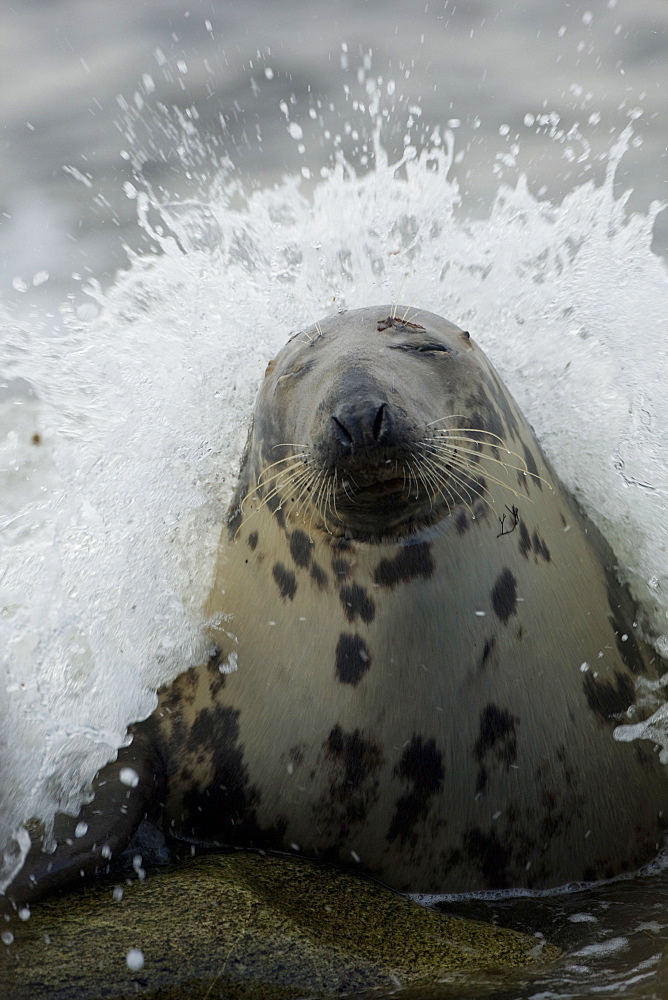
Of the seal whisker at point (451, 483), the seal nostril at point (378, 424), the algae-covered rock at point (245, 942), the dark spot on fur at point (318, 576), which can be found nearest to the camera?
the algae-covered rock at point (245, 942)

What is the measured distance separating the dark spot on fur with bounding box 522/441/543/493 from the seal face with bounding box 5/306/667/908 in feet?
0.53

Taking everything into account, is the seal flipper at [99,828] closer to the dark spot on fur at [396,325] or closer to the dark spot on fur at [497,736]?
the dark spot on fur at [497,736]

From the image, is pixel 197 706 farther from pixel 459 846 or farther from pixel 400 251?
pixel 400 251

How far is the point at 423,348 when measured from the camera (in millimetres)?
2814

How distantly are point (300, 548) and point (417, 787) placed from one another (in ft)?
2.40

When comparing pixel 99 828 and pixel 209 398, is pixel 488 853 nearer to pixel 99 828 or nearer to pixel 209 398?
pixel 99 828

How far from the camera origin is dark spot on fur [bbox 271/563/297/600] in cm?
270

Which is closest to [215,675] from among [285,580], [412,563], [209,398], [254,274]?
[285,580]

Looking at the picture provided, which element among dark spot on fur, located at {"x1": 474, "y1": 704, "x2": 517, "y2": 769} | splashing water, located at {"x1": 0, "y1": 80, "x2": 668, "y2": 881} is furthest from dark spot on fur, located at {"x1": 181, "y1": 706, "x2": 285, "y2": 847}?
dark spot on fur, located at {"x1": 474, "y1": 704, "x2": 517, "y2": 769}

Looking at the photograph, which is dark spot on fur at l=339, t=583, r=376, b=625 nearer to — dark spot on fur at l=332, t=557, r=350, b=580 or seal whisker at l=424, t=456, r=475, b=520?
dark spot on fur at l=332, t=557, r=350, b=580

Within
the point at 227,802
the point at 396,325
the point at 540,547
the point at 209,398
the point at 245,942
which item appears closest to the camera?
the point at 245,942

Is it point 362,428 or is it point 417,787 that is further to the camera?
point 417,787

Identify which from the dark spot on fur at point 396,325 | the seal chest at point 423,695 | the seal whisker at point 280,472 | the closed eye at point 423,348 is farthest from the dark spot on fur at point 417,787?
the dark spot on fur at point 396,325

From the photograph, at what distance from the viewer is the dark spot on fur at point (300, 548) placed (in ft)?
8.66
